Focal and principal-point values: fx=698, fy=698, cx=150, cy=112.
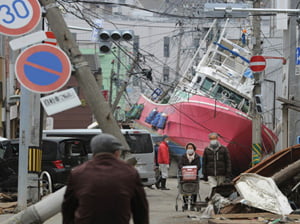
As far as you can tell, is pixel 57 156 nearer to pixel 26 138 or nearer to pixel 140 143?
pixel 140 143

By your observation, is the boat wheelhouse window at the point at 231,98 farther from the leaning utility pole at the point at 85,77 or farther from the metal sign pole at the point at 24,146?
the leaning utility pole at the point at 85,77

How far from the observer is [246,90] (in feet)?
114

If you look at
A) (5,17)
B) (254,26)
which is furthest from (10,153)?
(5,17)

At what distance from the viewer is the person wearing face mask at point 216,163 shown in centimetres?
Answer: 1596

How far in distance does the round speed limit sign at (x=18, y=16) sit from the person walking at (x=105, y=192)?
11.5 ft

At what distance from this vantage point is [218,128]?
3350cm

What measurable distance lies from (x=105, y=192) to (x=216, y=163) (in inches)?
434

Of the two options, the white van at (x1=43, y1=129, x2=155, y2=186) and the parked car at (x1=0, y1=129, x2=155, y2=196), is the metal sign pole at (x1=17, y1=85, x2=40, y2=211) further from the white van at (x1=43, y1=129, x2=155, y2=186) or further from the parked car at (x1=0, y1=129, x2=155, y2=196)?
the white van at (x1=43, y1=129, x2=155, y2=186)

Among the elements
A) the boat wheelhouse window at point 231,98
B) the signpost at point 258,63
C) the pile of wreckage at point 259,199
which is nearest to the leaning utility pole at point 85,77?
the pile of wreckage at point 259,199

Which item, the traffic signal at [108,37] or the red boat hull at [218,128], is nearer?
the traffic signal at [108,37]

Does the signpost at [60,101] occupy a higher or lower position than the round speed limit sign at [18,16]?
lower

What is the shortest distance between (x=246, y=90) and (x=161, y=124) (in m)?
4.76

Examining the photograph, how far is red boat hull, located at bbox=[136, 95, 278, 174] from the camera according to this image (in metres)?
32.8

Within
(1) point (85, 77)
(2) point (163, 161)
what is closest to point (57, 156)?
(2) point (163, 161)
